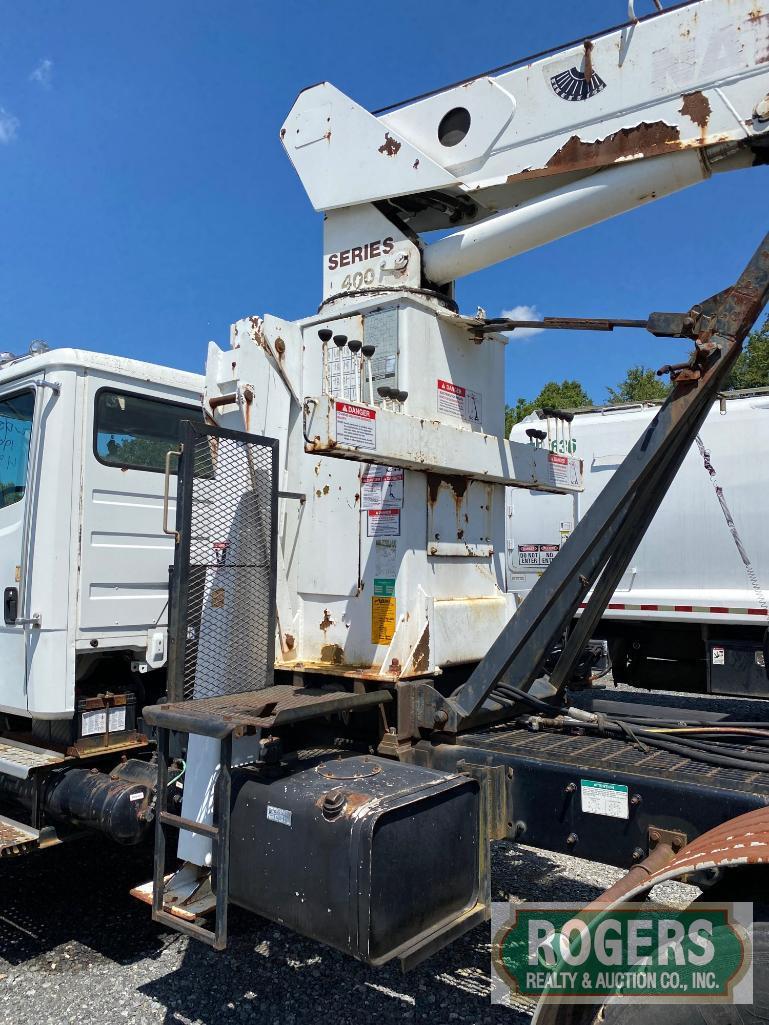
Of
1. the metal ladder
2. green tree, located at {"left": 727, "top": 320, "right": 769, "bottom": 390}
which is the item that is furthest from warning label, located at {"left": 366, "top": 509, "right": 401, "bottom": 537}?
Result: green tree, located at {"left": 727, "top": 320, "right": 769, "bottom": 390}

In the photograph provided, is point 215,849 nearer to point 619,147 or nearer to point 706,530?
point 619,147

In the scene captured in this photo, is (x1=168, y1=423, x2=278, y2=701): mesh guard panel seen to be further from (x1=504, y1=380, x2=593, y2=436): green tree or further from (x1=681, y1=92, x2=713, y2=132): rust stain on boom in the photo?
(x1=504, y1=380, x2=593, y2=436): green tree

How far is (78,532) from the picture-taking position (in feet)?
13.6

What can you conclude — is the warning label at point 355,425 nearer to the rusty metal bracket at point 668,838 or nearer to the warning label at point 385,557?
the warning label at point 385,557

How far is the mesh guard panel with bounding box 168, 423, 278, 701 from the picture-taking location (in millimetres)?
3430

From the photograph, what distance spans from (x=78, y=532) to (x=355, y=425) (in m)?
1.89

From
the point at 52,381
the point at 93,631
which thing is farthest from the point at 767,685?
the point at 52,381

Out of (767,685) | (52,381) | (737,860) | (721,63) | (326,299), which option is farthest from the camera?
(767,685)

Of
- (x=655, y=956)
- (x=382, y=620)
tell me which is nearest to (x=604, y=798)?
(x=655, y=956)

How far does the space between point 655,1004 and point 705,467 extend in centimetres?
654

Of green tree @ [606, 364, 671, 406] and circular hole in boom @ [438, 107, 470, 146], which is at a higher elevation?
green tree @ [606, 364, 671, 406]

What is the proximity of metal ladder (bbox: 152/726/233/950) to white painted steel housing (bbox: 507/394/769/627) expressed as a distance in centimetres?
474

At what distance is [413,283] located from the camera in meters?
3.62

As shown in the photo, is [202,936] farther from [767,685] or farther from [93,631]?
[767,685]
